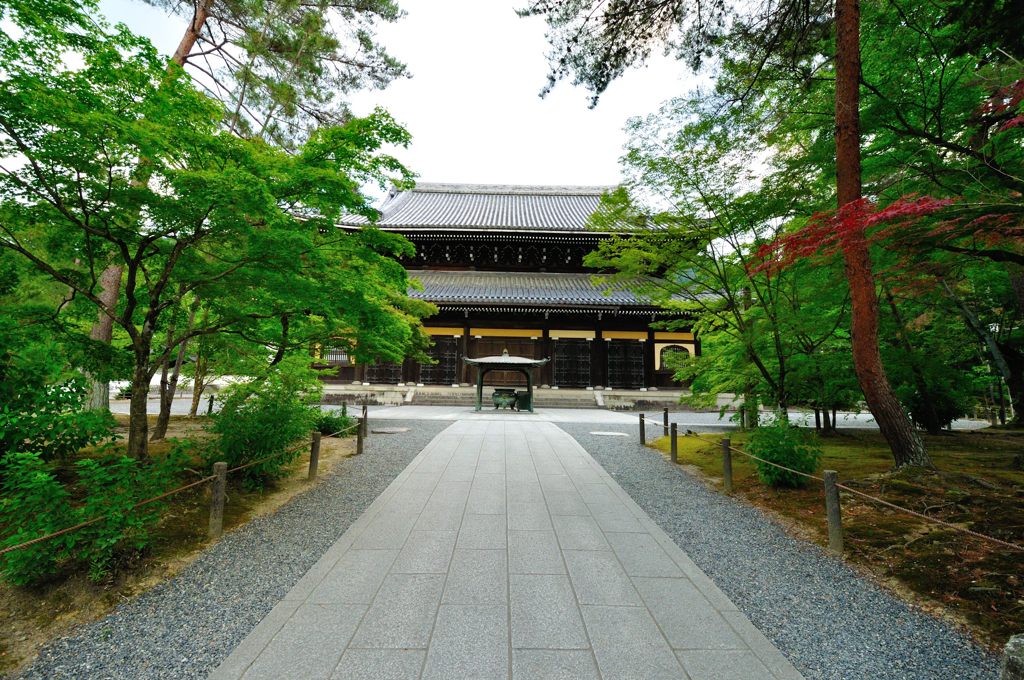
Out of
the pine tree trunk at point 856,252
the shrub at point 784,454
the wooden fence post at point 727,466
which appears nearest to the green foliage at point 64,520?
the wooden fence post at point 727,466

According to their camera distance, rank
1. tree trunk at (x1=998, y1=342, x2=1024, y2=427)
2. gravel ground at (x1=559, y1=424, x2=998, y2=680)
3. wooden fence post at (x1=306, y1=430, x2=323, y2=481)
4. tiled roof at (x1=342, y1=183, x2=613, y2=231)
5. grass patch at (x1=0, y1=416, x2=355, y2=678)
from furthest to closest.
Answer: tiled roof at (x1=342, y1=183, x2=613, y2=231), tree trunk at (x1=998, y1=342, x2=1024, y2=427), wooden fence post at (x1=306, y1=430, x2=323, y2=481), grass patch at (x1=0, y1=416, x2=355, y2=678), gravel ground at (x1=559, y1=424, x2=998, y2=680)

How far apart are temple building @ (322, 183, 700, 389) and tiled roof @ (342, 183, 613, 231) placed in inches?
26.8

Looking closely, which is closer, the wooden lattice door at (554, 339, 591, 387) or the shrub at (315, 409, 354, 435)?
the shrub at (315, 409, 354, 435)

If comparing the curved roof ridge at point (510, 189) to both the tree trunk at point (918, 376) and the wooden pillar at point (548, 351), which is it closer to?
the wooden pillar at point (548, 351)

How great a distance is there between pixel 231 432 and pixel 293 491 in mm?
1151

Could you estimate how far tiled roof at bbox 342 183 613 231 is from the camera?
21930 millimetres

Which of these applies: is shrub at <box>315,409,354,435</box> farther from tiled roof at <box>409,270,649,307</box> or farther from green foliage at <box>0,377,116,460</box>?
tiled roof at <box>409,270,649,307</box>

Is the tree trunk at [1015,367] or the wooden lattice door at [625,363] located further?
the wooden lattice door at [625,363]

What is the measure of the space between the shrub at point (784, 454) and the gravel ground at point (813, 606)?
84cm

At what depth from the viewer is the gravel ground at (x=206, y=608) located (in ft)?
7.80

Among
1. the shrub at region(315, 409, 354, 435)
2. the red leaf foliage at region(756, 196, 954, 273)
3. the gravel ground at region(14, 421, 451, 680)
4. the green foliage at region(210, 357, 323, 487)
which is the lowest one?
the gravel ground at region(14, 421, 451, 680)

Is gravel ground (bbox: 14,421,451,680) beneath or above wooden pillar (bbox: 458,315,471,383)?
beneath

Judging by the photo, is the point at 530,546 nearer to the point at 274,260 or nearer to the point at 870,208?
the point at 274,260

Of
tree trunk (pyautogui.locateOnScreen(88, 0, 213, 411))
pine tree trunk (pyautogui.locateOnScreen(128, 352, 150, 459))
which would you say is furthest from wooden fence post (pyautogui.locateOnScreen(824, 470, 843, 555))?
tree trunk (pyautogui.locateOnScreen(88, 0, 213, 411))
